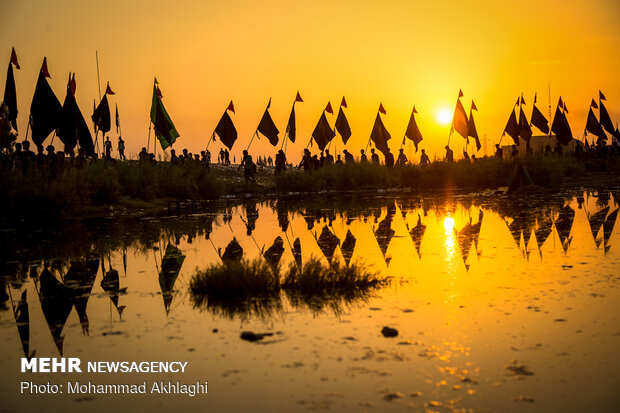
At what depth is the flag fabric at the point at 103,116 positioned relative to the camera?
105 ft

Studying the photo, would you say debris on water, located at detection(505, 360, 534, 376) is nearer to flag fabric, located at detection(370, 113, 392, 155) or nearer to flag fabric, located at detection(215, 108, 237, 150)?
flag fabric, located at detection(215, 108, 237, 150)

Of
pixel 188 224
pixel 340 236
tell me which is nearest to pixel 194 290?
Result: pixel 340 236

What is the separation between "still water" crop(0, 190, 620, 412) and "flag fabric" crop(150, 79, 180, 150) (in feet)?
57.1

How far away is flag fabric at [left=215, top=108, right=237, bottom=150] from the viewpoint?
34.6 meters

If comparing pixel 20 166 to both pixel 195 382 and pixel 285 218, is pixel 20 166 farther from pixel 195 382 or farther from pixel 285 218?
pixel 195 382

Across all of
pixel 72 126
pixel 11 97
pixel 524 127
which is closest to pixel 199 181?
pixel 72 126

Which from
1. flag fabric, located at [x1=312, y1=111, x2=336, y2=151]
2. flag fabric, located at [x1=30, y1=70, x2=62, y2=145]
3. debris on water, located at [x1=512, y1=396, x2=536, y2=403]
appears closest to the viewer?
debris on water, located at [x1=512, y1=396, x2=536, y2=403]

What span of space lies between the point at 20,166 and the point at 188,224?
7508mm

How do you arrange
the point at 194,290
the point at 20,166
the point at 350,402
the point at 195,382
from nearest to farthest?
the point at 350,402 < the point at 195,382 < the point at 194,290 < the point at 20,166

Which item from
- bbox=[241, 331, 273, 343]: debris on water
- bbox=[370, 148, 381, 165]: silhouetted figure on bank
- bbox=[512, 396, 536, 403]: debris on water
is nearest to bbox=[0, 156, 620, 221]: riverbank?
bbox=[370, 148, 381, 165]: silhouetted figure on bank

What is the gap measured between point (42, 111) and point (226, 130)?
12.0m

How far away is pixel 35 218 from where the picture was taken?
20906 millimetres

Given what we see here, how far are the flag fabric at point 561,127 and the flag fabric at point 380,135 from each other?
938 centimetres

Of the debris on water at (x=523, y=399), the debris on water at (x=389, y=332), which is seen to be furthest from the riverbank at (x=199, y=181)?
the debris on water at (x=523, y=399)
